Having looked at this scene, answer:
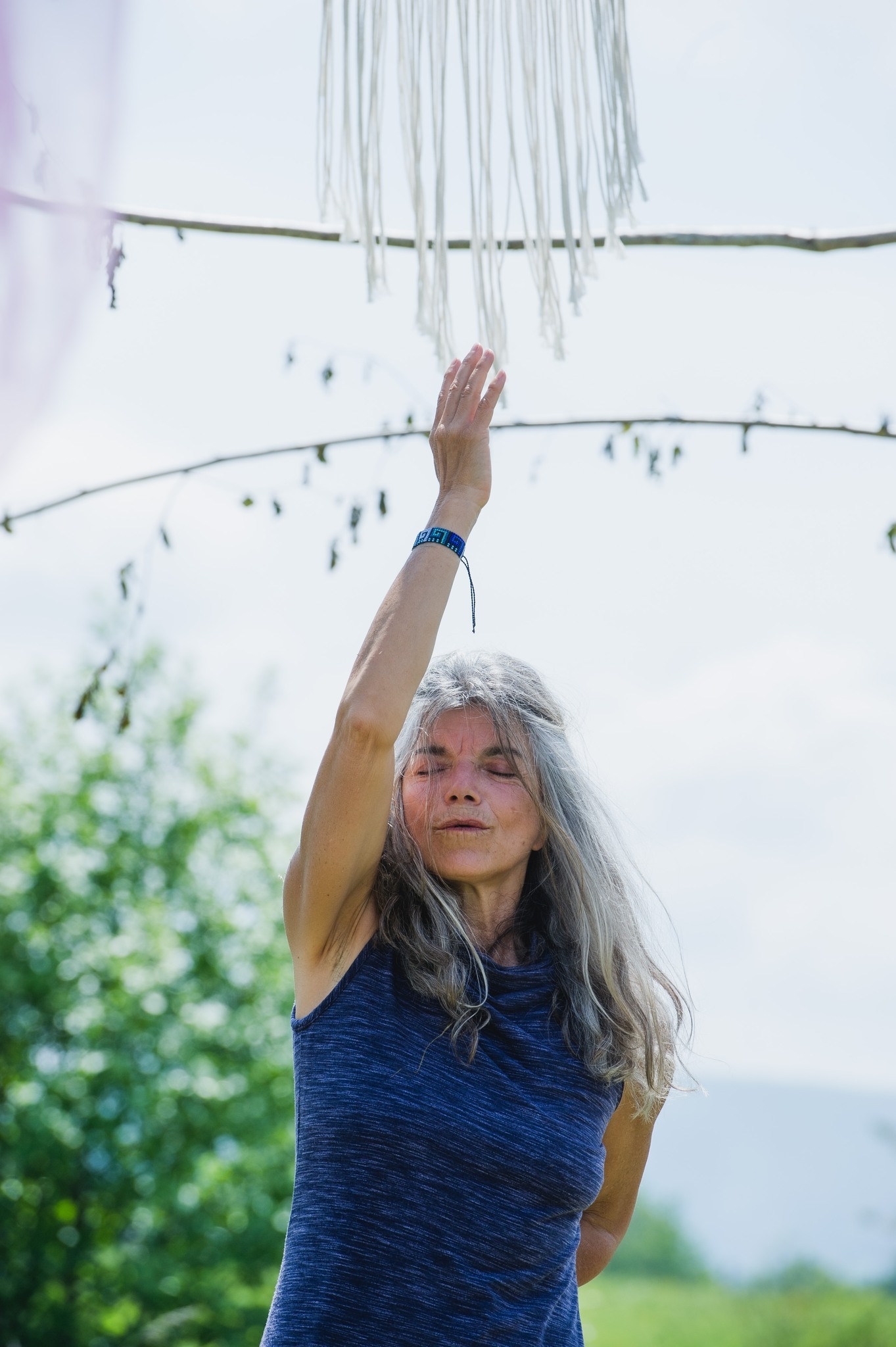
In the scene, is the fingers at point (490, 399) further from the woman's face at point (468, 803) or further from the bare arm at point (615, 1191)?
the bare arm at point (615, 1191)

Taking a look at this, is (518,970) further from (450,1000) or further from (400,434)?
(400,434)

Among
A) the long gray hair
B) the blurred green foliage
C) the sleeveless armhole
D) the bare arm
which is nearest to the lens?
the sleeveless armhole

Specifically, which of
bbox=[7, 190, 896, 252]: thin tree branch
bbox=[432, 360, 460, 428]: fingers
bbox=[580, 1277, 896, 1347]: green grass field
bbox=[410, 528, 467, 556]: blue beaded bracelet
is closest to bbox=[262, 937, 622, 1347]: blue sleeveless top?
bbox=[410, 528, 467, 556]: blue beaded bracelet

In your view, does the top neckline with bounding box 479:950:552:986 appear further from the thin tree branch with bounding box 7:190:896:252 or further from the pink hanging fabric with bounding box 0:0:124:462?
the pink hanging fabric with bounding box 0:0:124:462

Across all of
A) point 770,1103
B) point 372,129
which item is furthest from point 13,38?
point 770,1103

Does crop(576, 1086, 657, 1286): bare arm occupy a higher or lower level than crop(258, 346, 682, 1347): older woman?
lower

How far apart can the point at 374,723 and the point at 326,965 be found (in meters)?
0.34

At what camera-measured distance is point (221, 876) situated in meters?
9.42

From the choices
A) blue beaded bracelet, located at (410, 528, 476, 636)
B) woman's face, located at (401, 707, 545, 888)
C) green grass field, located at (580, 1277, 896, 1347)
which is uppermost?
blue beaded bracelet, located at (410, 528, 476, 636)

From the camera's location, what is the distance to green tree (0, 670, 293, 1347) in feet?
25.6

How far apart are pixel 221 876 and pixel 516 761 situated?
7.91m

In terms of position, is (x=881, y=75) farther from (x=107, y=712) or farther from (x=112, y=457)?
(x=107, y=712)

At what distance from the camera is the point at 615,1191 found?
2.03 metres

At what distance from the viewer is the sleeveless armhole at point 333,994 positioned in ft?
5.17
